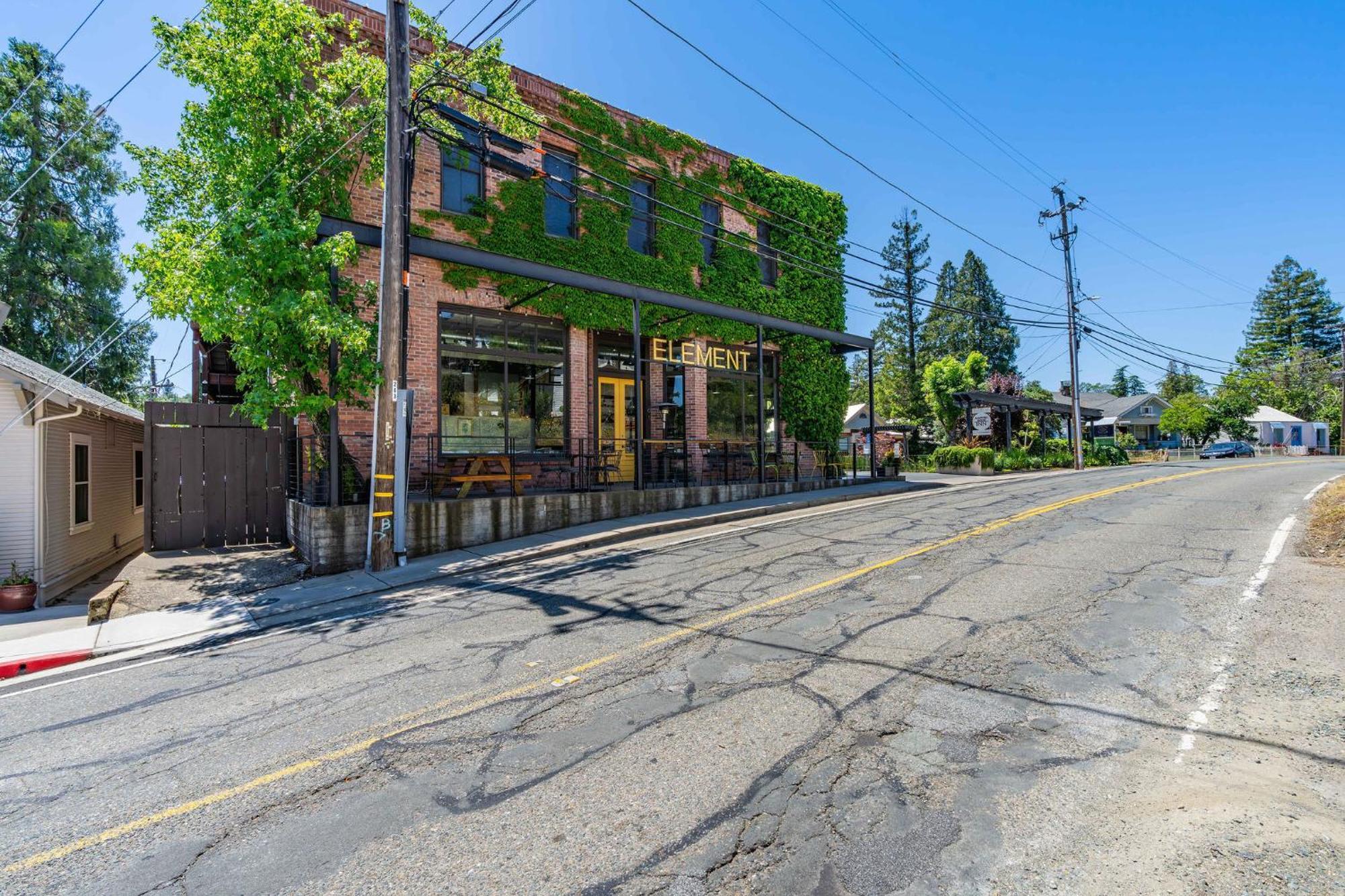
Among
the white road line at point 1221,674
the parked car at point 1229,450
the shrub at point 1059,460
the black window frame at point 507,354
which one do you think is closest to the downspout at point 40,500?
the black window frame at point 507,354

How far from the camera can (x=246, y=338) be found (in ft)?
29.5

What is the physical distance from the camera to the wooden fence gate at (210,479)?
1175 centimetres

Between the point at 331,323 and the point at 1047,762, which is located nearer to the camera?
the point at 1047,762

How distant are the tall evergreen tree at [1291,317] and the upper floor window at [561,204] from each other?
87482 millimetres

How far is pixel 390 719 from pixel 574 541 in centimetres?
643

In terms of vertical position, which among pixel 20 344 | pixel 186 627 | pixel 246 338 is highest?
pixel 20 344

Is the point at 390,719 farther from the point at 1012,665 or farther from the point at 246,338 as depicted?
the point at 246,338

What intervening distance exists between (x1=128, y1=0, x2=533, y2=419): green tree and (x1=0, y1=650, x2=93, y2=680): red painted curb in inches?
153

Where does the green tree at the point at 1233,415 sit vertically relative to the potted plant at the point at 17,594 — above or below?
above

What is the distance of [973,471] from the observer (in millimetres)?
25516

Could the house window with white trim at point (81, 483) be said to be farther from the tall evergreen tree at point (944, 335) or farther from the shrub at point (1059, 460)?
the tall evergreen tree at point (944, 335)

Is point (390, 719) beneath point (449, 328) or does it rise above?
beneath

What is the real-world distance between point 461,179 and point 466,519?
323 inches

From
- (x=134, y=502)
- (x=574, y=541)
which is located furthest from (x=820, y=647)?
(x=134, y=502)
